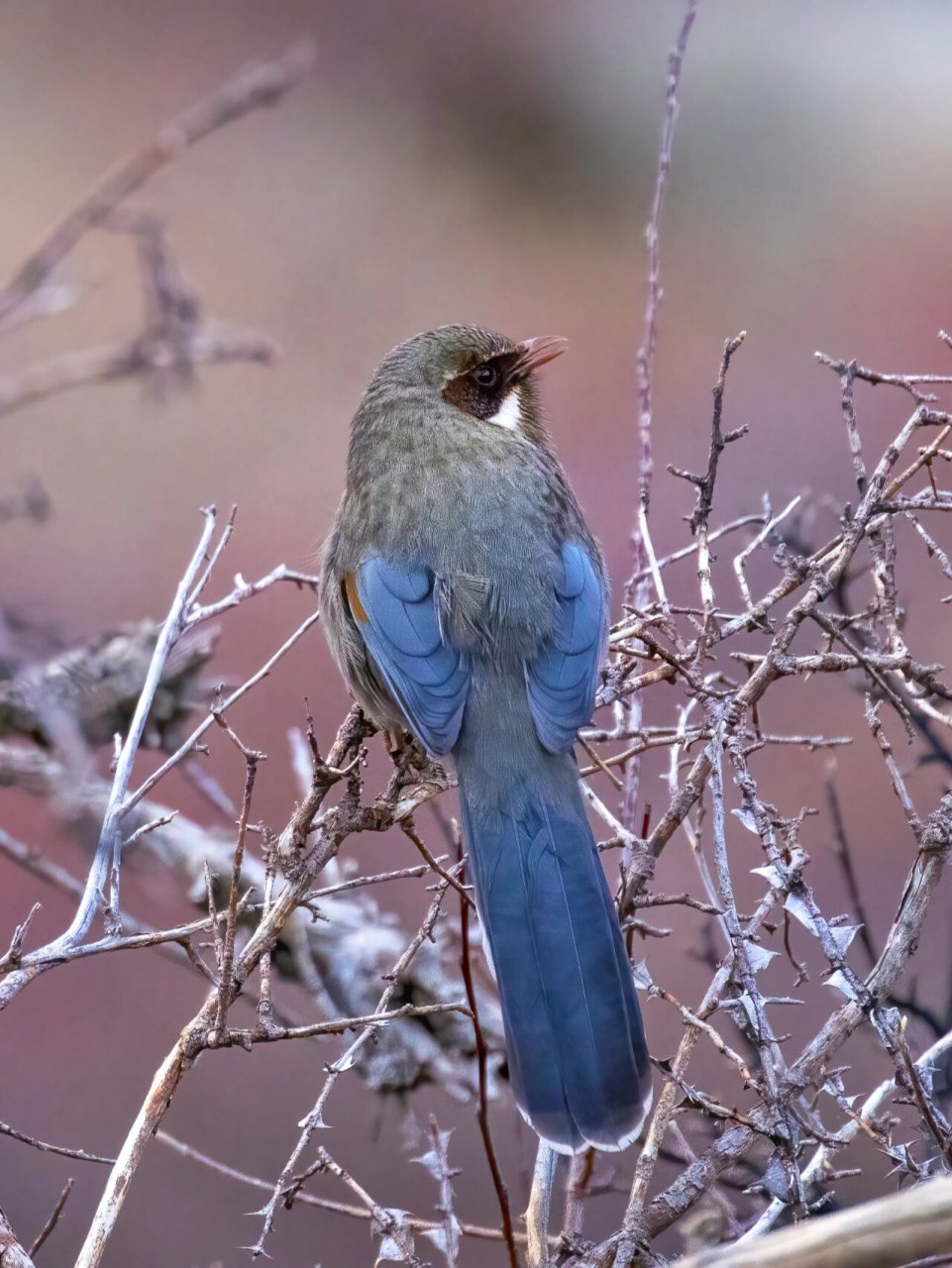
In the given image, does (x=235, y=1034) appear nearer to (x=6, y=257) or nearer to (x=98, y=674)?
(x=98, y=674)

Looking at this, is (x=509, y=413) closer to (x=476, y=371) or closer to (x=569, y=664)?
(x=476, y=371)

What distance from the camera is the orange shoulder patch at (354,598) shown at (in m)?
1.68

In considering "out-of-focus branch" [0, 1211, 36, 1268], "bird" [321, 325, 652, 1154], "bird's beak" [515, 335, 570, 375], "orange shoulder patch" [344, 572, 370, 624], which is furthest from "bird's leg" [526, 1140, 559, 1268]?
"bird's beak" [515, 335, 570, 375]

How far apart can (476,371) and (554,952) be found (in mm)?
1008

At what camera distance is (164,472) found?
8.29 ft

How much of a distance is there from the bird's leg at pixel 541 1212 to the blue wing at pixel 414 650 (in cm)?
47

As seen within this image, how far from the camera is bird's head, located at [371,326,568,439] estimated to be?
1.97 metres

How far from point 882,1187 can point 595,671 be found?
41.3 inches

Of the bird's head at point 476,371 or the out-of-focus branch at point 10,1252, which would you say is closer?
the out-of-focus branch at point 10,1252

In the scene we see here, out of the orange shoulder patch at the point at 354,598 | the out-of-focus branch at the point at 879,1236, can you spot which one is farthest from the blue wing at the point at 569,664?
the out-of-focus branch at the point at 879,1236

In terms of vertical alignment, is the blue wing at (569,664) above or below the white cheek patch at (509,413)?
below

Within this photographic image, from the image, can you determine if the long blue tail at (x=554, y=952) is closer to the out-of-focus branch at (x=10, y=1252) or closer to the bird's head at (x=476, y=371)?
the out-of-focus branch at (x=10, y=1252)

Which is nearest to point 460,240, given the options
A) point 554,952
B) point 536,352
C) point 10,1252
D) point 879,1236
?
point 536,352

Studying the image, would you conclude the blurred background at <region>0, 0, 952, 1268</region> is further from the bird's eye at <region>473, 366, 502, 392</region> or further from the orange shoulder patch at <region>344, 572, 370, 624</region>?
the orange shoulder patch at <region>344, 572, 370, 624</region>
